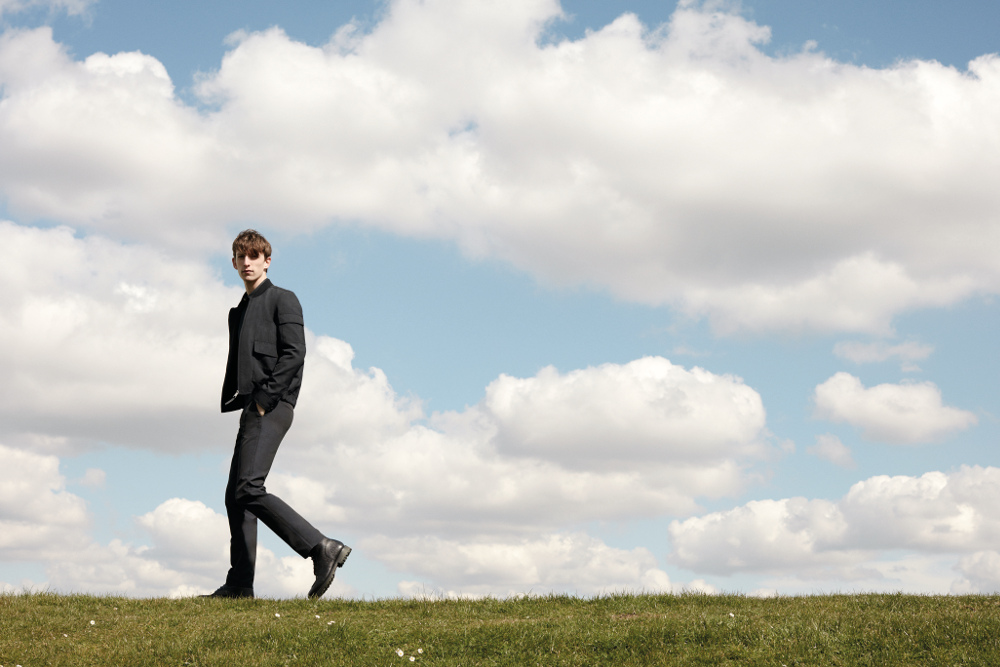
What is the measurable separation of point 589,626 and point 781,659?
78.9 inches

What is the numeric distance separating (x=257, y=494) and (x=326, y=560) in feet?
3.93

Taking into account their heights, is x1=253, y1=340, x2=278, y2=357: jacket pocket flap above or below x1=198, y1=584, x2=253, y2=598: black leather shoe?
above

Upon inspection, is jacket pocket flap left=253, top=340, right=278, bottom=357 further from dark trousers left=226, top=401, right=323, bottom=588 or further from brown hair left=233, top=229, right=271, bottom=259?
brown hair left=233, top=229, right=271, bottom=259

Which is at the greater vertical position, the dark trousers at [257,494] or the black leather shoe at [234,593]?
the dark trousers at [257,494]

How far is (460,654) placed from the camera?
9.14 metres

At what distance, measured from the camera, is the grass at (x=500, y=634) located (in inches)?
357

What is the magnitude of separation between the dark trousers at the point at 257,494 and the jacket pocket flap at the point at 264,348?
0.66 metres

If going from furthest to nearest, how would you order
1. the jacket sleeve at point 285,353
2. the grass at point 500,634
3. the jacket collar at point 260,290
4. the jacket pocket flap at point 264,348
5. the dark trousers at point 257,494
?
the jacket collar at point 260,290 → the jacket pocket flap at point 264,348 → the jacket sleeve at point 285,353 → the dark trousers at point 257,494 → the grass at point 500,634

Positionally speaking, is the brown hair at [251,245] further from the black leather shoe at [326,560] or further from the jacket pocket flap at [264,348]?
the black leather shoe at [326,560]

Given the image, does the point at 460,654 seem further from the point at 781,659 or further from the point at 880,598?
the point at 880,598

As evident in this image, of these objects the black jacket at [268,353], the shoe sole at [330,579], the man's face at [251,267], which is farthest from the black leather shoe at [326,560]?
the man's face at [251,267]

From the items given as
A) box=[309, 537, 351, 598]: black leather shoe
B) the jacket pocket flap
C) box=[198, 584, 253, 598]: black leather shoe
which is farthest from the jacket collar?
box=[198, 584, 253, 598]: black leather shoe

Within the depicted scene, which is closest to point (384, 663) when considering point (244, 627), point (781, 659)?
point (244, 627)

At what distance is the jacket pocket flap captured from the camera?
11820 mm
